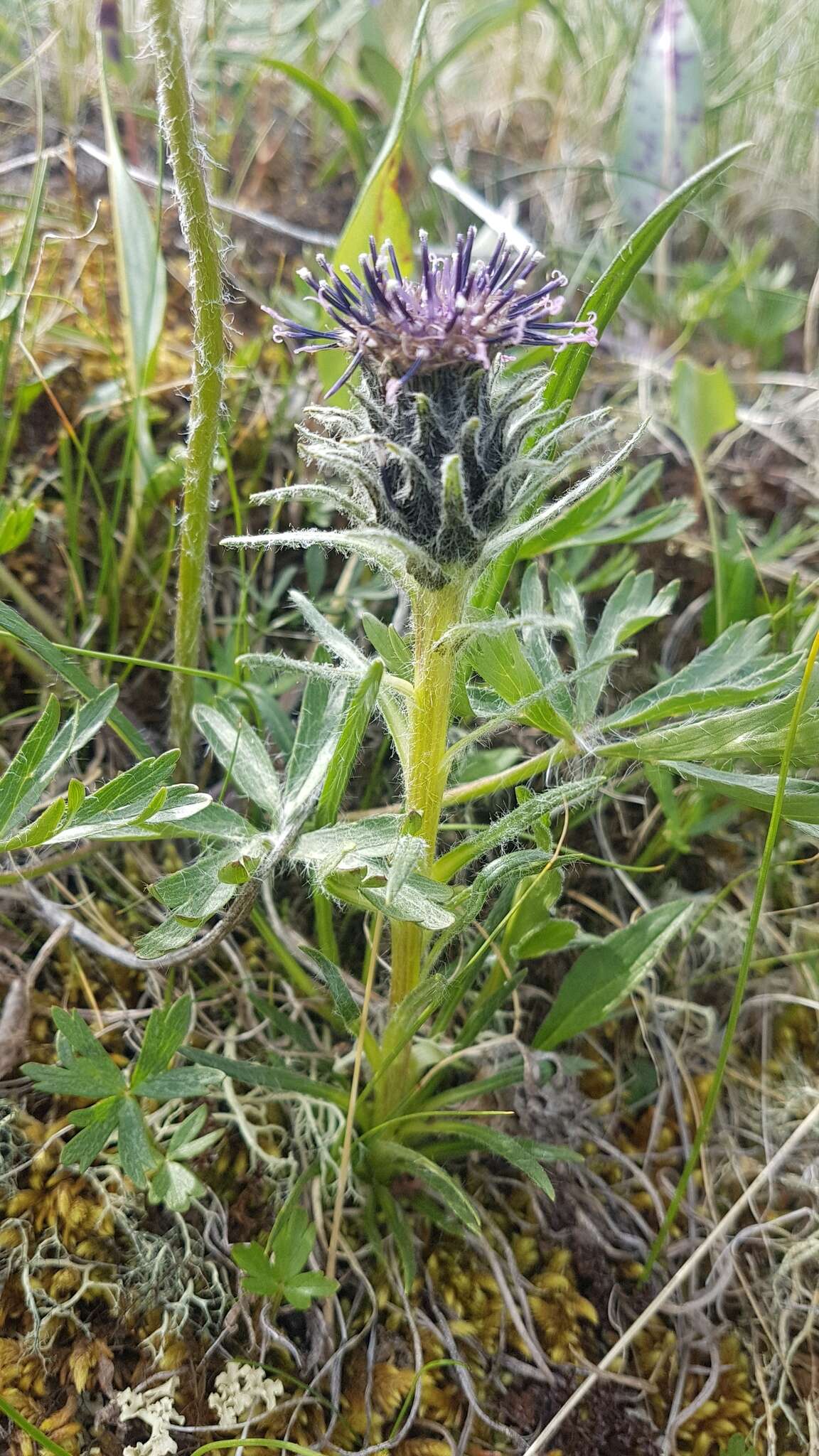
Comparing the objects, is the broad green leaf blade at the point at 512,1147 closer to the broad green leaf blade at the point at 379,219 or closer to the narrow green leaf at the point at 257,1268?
the narrow green leaf at the point at 257,1268

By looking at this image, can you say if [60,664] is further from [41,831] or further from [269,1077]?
[269,1077]

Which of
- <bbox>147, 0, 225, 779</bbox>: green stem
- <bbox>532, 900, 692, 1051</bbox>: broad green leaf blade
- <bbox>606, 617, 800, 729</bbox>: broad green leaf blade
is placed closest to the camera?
<bbox>147, 0, 225, 779</bbox>: green stem

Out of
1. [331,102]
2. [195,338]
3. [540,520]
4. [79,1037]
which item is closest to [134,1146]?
[79,1037]

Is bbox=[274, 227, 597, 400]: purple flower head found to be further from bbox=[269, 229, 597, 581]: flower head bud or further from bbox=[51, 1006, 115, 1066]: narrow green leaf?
bbox=[51, 1006, 115, 1066]: narrow green leaf

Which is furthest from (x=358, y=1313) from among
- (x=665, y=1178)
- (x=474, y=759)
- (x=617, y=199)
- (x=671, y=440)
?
(x=617, y=199)

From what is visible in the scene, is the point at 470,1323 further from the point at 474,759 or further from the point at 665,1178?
the point at 474,759

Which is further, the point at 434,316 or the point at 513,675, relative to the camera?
the point at 513,675

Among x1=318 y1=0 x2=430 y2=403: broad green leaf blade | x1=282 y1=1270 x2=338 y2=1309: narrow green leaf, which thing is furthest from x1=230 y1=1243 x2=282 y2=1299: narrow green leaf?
x1=318 y1=0 x2=430 y2=403: broad green leaf blade
